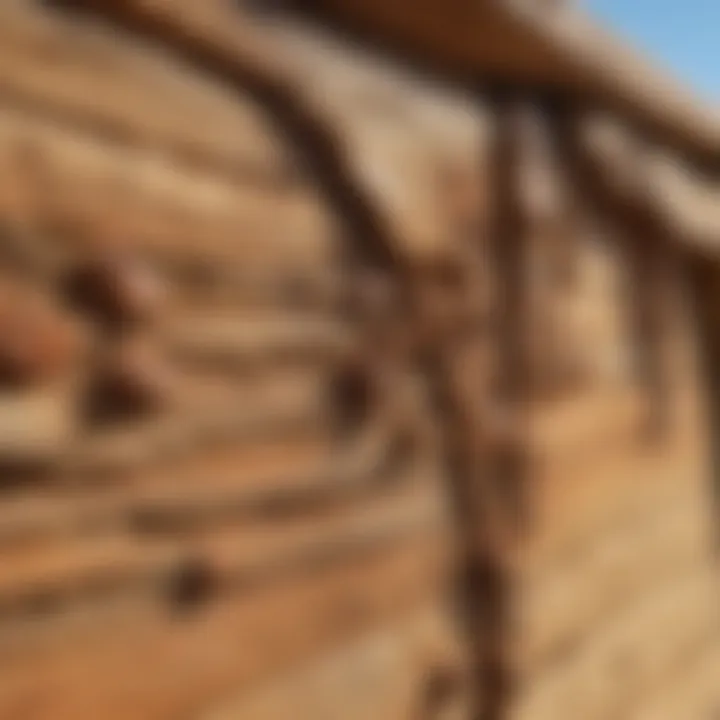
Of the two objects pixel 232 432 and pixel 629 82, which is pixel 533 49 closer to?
pixel 629 82

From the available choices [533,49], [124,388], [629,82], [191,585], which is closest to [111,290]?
[124,388]

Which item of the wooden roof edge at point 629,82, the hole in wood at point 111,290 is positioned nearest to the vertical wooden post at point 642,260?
the wooden roof edge at point 629,82

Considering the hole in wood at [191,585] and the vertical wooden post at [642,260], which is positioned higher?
the vertical wooden post at [642,260]

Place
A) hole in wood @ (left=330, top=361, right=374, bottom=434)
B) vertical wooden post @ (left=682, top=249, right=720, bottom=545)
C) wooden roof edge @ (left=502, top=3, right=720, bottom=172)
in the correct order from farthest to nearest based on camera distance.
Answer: vertical wooden post @ (left=682, top=249, right=720, bottom=545), wooden roof edge @ (left=502, top=3, right=720, bottom=172), hole in wood @ (left=330, top=361, right=374, bottom=434)

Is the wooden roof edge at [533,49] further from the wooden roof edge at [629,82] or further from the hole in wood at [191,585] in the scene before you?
the hole in wood at [191,585]

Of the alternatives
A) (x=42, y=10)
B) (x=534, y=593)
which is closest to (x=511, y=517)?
(x=534, y=593)

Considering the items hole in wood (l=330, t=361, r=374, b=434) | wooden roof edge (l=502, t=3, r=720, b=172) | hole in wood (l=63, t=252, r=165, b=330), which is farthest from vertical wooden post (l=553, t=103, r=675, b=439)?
hole in wood (l=63, t=252, r=165, b=330)

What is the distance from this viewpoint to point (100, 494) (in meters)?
0.72

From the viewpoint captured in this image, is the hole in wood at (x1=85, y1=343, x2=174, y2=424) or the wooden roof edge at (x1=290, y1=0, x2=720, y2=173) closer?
the hole in wood at (x1=85, y1=343, x2=174, y2=424)

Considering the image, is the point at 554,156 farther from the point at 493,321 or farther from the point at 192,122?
the point at 192,122

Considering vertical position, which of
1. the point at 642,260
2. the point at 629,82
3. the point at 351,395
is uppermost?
the point at 629,82

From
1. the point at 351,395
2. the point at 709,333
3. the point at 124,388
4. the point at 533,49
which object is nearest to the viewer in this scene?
the point at 124,388

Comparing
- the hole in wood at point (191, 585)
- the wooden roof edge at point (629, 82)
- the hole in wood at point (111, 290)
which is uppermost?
the wooden roof edge at point (629, 82)

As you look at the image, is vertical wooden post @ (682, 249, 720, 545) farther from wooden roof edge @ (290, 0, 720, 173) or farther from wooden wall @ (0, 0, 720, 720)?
wooden wall @ (0, 0, 720, 720)
